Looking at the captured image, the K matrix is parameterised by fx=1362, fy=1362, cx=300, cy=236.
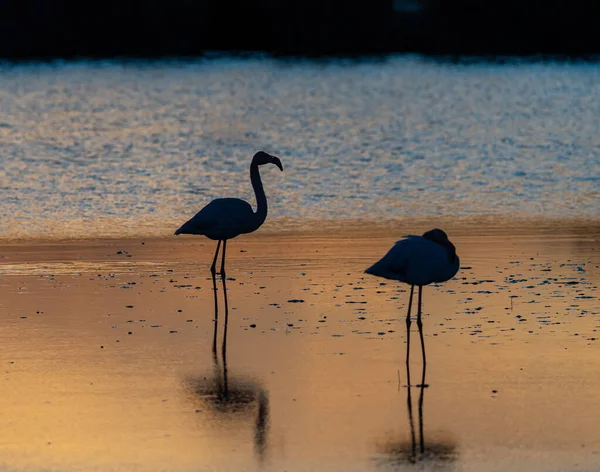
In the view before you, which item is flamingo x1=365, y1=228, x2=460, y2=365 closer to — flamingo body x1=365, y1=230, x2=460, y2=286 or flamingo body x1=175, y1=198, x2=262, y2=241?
flamingo body x1=365, y1=230, x2=460, y2=286

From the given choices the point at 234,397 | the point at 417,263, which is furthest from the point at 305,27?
the point at 234,397

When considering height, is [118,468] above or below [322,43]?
below

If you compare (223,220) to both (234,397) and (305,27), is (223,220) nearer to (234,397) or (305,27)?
(234,397)

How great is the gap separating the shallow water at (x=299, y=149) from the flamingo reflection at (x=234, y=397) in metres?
7.48

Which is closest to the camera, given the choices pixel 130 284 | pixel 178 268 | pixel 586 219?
pixel 130 284

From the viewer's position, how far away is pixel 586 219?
17.5 metres

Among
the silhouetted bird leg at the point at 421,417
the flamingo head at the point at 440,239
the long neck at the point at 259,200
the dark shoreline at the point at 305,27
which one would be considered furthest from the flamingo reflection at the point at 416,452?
the dark shoreline at the point at 305,27

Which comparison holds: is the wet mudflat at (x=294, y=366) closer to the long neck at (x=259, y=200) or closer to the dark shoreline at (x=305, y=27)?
the long neck at (x=259, y=200)

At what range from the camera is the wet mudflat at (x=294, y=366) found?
7.72m

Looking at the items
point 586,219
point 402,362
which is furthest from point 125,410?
point 586,219

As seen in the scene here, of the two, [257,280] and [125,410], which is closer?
[125,410]

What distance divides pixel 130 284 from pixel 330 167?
13.2m

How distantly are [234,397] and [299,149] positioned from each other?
70.7 feet

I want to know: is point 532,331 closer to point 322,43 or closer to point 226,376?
point 226,376
